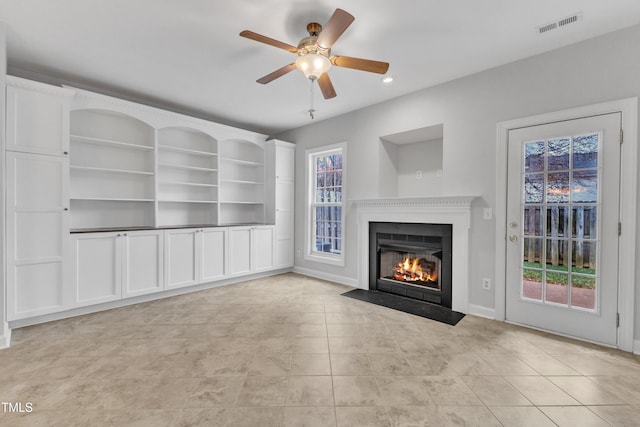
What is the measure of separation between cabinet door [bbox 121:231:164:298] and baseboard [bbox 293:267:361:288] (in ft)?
7.51

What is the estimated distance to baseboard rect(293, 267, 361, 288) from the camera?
4363 millimetres

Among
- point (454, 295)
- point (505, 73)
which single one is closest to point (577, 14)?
point (505, 73)

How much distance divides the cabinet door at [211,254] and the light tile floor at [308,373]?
1.08 metres

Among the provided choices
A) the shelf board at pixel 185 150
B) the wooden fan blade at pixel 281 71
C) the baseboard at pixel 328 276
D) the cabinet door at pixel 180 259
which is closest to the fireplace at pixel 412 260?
the baseboard at pixel 328 276

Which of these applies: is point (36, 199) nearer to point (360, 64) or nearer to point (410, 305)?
point (360, 64)

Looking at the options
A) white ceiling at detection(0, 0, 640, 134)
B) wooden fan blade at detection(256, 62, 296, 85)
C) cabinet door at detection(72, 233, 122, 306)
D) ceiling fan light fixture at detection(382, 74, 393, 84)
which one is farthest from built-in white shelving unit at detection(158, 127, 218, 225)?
ceiling fan light fixture at detection(382, 74, 393, 84)

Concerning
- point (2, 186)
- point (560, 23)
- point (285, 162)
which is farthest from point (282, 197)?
point (560, 23)

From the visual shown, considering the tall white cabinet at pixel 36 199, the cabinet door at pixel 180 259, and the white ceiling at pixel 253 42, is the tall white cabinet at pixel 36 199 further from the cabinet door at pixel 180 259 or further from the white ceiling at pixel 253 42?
the cabinet door at pixel 180 259

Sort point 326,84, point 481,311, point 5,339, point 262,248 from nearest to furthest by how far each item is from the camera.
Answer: point 5,339, point 326,84, point 481,311, point 262,248

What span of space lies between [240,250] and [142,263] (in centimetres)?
138

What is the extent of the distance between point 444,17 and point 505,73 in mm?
1197

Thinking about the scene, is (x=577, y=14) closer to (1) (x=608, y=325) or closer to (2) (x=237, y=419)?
(1) (x=608, y=325)

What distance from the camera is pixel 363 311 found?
129 inches

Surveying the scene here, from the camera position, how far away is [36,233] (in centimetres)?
277
